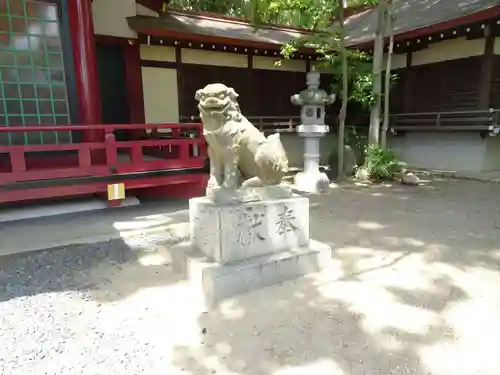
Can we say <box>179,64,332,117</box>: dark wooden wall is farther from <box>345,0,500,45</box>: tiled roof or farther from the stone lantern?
the stone lantern

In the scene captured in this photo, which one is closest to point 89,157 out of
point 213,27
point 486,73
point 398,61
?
point 213,27

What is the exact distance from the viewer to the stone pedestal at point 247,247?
3.22 metres

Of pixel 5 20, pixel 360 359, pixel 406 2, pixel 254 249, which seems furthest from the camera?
pixel 406 2

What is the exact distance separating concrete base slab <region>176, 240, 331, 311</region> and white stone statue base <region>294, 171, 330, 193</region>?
4240 mm

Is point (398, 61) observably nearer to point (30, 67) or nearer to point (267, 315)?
point (30, 67)

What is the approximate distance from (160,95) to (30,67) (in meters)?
3.64

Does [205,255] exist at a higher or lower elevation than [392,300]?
higher

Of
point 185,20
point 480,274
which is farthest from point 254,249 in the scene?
point 185,20

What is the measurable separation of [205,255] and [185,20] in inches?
355

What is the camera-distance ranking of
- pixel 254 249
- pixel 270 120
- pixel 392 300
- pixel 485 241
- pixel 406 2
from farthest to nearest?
pixel 406 2
pixel 270 120
pixel 485 241
pixel 254 249
pixel 392 300

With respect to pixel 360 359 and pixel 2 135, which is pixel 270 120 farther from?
pixel 360 359

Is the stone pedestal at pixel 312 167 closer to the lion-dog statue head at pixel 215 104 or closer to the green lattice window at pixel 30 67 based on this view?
the green lattice window at pixel 30 67

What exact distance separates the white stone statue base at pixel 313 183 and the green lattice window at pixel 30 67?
4799 millimetres

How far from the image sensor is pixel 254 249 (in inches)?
136
